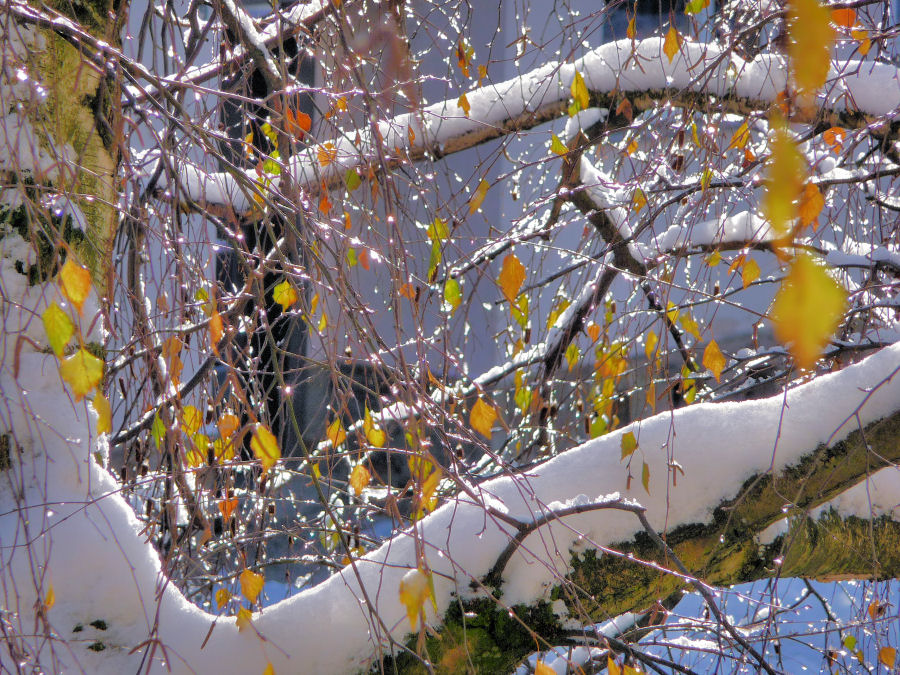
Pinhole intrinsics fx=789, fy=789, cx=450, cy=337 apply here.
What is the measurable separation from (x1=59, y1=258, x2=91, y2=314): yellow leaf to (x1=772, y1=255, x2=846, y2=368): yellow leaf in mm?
620

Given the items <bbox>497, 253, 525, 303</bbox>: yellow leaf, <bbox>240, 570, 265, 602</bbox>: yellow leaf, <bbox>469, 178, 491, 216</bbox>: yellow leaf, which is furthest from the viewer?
<bbox>469, 178, 491, 216</bbox>: yellow leaf

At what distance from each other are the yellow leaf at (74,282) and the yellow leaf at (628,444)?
724mm

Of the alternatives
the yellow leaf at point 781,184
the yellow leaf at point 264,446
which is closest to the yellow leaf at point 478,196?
the yellow leaf at point 264,446

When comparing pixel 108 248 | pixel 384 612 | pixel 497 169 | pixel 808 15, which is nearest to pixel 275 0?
pixel 108 248

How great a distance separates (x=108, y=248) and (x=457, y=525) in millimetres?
609

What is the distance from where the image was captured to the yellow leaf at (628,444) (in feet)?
3.62

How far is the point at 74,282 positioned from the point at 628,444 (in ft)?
2.42

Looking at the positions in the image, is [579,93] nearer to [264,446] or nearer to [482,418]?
[482,418]

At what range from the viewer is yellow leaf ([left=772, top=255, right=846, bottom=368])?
271 mm

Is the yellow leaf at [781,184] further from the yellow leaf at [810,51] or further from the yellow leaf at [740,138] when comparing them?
the yellow leaf at [740,138]

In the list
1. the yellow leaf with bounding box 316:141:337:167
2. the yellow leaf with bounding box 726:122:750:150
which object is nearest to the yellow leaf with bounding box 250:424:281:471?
the yellow leaf with bounding box 316:141:337:167

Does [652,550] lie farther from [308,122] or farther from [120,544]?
[308,122]

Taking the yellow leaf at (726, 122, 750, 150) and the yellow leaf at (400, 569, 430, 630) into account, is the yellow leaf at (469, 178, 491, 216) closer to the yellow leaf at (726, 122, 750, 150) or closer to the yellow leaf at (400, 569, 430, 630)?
the yellow leaf at (726, 122, 750, 150)

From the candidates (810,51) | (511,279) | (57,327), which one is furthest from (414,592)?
(810,51)
